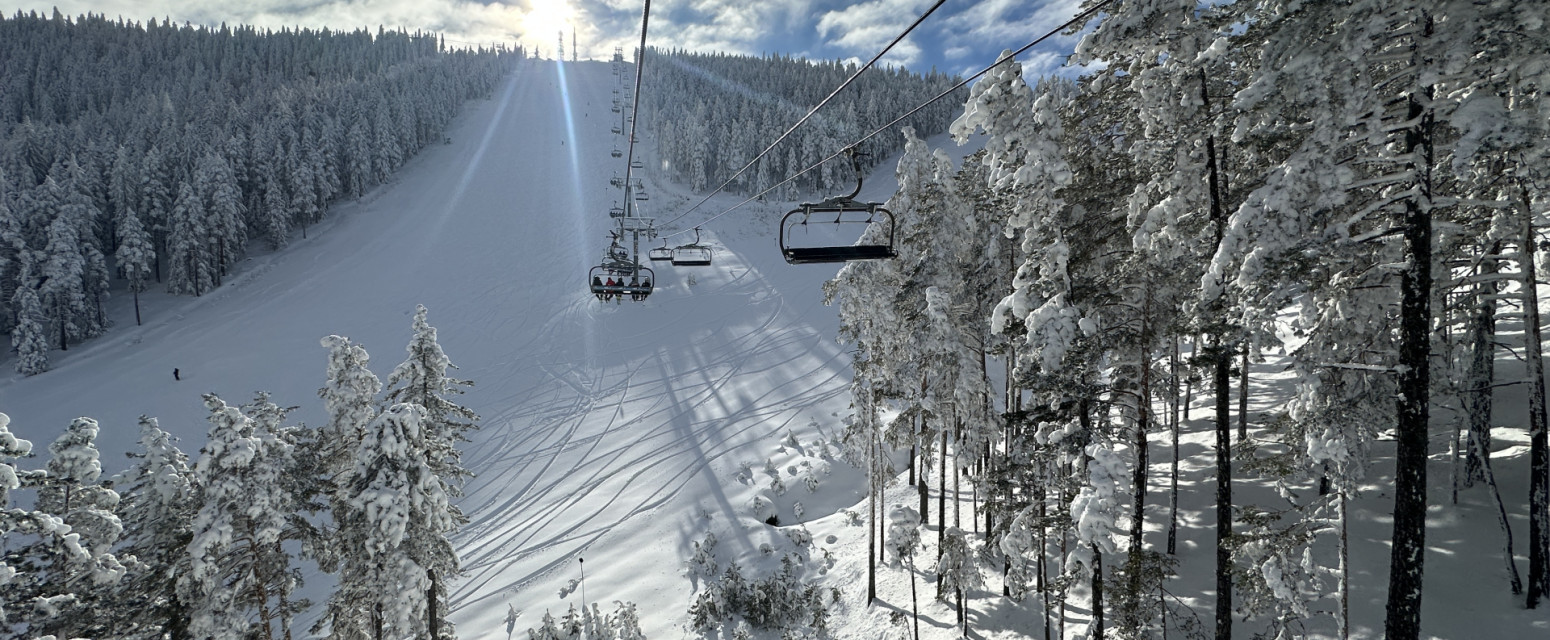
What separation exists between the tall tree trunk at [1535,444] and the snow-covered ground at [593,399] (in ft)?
2.30

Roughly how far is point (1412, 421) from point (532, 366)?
4016cm

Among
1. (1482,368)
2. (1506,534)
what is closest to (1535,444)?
(1506,534)

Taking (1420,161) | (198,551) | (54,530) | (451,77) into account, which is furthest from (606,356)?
(451,77)

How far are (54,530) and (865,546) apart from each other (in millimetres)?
19843

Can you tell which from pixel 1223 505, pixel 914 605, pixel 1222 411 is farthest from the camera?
pixel 914 605

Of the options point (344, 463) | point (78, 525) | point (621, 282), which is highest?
point (621, 282)

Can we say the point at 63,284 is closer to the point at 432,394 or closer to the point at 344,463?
the point at 344,463

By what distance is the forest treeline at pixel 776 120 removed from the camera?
81875 mm

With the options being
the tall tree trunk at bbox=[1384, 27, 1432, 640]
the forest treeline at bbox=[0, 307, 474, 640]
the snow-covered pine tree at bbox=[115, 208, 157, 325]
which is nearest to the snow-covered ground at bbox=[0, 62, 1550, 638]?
the snow-covered pine tree at bbox=[115, 208, 157, 325]

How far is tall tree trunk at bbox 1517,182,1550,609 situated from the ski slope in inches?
754

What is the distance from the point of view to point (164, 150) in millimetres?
59156

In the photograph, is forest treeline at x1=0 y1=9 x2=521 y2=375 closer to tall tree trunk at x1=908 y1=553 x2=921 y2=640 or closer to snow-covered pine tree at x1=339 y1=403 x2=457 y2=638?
snow-covered pine tree at x1=339 y1=403 x2=457 y2=638

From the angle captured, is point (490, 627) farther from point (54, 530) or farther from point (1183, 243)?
point (1183, 243)

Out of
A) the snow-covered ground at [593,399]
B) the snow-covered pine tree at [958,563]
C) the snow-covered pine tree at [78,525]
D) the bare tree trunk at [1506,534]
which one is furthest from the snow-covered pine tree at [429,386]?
the bare tree trunk at [1506,534]
